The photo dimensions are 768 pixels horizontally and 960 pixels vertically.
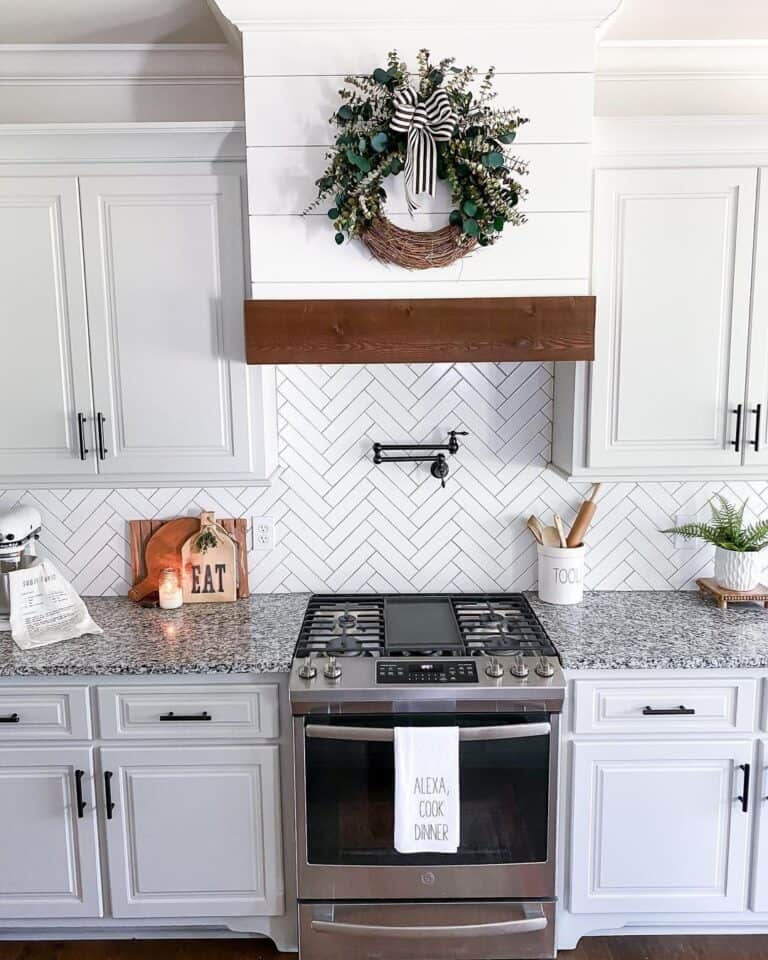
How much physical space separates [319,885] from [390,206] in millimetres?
1869

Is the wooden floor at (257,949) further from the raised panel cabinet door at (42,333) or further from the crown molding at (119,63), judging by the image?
the crown molding at (119,63)

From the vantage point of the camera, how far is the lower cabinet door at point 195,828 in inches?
87.6

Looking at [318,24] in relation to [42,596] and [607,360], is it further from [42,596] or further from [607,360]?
[42,596]

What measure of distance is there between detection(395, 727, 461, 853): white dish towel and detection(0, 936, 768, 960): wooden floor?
67 cm

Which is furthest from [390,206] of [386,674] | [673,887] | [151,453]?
[673,887]

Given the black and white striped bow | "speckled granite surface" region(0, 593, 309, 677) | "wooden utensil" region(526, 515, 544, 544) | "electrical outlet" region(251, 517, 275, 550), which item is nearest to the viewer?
the black and white striped bow

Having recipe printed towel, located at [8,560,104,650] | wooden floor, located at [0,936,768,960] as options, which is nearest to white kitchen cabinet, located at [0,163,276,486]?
recipe printed towel, located at [8,560,104,650]

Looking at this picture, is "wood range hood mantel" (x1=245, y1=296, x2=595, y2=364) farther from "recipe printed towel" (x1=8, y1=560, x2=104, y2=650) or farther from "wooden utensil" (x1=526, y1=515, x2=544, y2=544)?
"recipe printed towel" (x1=8, y1=560, x2=104, y2=650)

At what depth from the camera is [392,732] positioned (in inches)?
82.0

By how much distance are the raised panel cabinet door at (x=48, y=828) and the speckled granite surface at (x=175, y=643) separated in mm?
252

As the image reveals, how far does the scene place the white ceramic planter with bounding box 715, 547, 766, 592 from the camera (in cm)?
257

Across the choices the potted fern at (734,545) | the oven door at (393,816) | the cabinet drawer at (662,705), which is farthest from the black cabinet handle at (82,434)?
the potted fern at (734,545)

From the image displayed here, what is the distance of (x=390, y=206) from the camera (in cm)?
221

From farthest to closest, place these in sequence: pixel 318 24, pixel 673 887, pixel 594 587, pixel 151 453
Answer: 1. pixel 594 587
2. pixel 151 453
3. pixel 673 887
4. pixel 318 24
